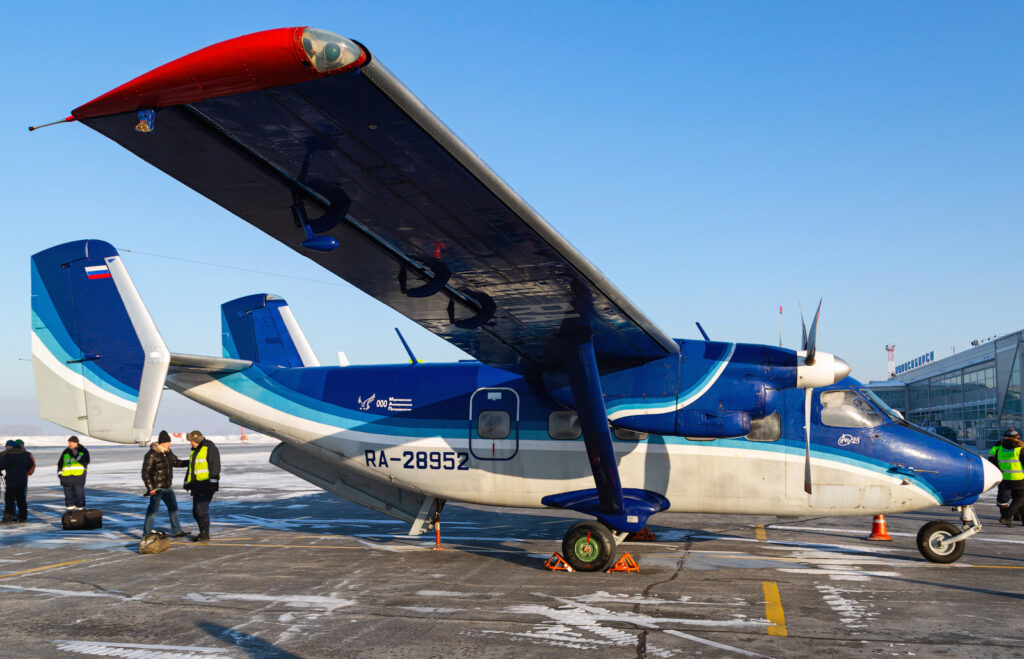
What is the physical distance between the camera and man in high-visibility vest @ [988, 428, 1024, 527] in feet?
48.3

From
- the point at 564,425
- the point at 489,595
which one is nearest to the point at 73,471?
the point at 564,425

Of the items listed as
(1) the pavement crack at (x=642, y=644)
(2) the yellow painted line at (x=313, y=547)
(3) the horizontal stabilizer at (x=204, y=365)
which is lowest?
(2) the yellow painted line at (x=313, y=547)

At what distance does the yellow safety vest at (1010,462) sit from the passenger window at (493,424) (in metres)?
10.1

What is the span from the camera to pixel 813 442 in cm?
1120

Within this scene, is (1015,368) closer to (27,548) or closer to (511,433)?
(511,433)

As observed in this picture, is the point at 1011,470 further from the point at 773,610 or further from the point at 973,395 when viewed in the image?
the point at 973,395

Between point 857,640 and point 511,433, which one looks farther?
point 511,433

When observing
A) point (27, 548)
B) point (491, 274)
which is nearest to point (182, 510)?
point (27, 548)

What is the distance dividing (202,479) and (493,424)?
17.5 feet

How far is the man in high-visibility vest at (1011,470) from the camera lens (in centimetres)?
1472

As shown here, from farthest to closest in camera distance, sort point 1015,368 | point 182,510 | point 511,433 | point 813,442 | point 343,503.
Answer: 1. point 1015,368
2. point 343,503
3. point 182,510
4. point 511,433
5. point 813,442

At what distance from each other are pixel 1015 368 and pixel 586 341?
41.0 m

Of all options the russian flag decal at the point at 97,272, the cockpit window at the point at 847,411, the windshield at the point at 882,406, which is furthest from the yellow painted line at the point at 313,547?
the windshield at the point at 882,406

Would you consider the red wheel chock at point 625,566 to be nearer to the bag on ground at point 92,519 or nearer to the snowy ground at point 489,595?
the snowy ground at point 489,595
